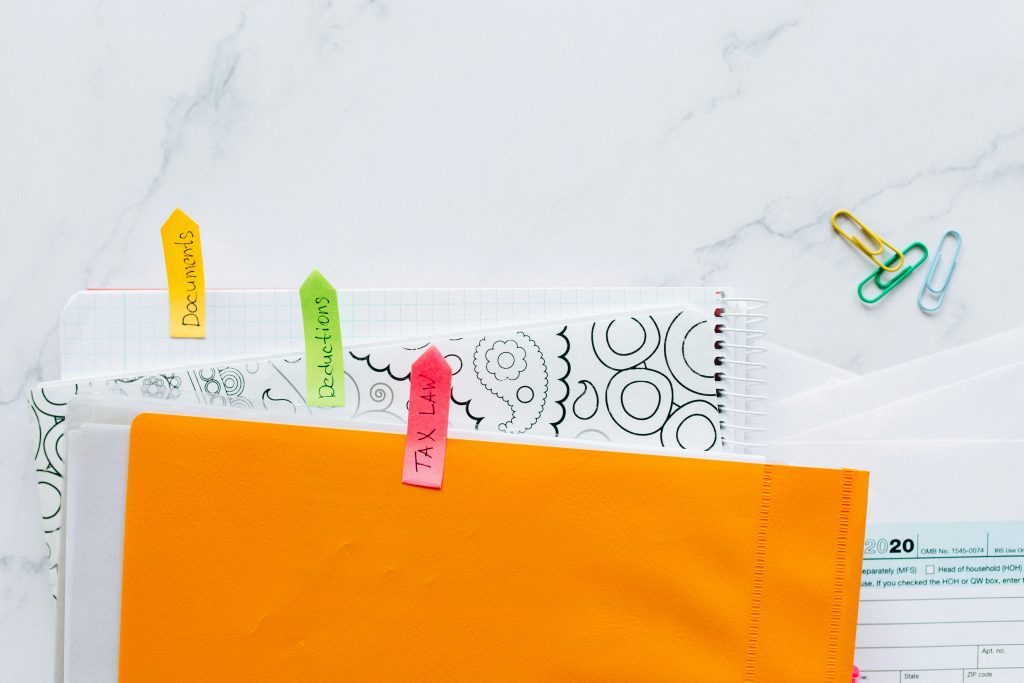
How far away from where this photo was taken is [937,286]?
0.78m

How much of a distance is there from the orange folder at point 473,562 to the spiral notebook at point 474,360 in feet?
0.25

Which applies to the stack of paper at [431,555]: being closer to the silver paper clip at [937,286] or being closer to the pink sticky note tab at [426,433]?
the pink sticky note tab at [426,433]

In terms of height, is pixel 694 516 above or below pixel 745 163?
below

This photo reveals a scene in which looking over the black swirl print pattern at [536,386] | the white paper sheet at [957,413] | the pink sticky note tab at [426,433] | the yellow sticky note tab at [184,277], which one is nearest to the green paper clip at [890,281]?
the white paper sheet at [957,413]

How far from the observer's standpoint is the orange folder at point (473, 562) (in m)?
0.60

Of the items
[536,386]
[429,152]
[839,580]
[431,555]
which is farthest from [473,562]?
[429,152]

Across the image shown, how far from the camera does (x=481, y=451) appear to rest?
0.61 metres

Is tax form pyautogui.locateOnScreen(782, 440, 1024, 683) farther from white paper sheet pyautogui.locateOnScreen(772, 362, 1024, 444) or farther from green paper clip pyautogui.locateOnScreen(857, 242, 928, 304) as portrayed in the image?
green paper clip pyautogui.locateOnScreen(857, 242, 928, 304)

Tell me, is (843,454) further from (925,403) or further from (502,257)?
(502,257)

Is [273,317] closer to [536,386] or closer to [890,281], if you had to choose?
[536,386]

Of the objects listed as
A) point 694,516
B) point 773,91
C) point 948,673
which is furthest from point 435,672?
point 773,91

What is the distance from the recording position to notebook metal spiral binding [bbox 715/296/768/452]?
27.9 inches

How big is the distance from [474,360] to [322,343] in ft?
0.47

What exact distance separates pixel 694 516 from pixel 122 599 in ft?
1.59
